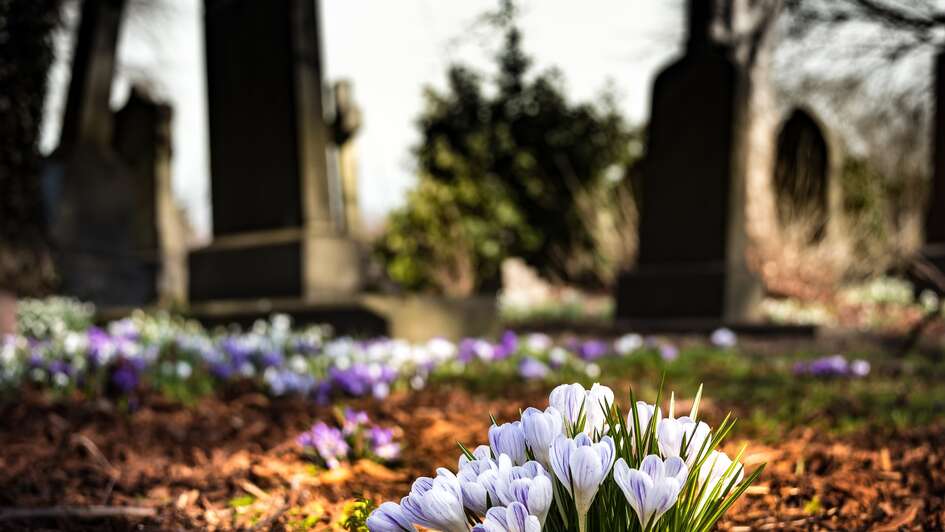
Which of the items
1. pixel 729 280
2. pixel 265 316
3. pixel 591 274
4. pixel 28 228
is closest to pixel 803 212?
pixel 591 274

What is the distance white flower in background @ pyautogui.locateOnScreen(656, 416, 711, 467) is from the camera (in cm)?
137

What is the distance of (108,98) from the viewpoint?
11273mm

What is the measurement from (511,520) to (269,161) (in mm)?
6459

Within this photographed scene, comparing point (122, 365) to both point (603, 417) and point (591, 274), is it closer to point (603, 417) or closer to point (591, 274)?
point (603, 417)

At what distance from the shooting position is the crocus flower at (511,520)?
46.3 inches

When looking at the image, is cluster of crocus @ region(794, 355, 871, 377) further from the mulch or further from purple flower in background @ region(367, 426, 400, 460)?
purple flower in background @ region(367, 426, 400, 460)

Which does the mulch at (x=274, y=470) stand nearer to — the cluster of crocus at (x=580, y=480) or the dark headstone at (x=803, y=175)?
the cluster of crocus at (x=580, y=480)

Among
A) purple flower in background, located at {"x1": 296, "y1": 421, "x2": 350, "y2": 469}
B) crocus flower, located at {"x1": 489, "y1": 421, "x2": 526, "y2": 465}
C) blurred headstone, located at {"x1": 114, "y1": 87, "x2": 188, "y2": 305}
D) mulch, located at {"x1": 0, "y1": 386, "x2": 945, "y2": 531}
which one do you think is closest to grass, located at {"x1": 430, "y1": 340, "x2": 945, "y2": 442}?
mulch, located at {"x1": 0, "y1": 386, "x2": 945, "y2": 531}

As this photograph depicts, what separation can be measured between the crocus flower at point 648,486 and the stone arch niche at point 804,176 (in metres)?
13.0

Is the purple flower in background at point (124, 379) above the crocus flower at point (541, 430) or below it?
below

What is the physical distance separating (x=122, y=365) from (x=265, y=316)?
2.80m

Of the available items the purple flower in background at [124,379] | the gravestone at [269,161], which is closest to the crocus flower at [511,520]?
the purple flower in background at [124,379]

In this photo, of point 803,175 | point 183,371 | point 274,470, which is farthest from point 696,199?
point 274,470

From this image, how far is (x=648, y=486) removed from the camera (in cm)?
122
